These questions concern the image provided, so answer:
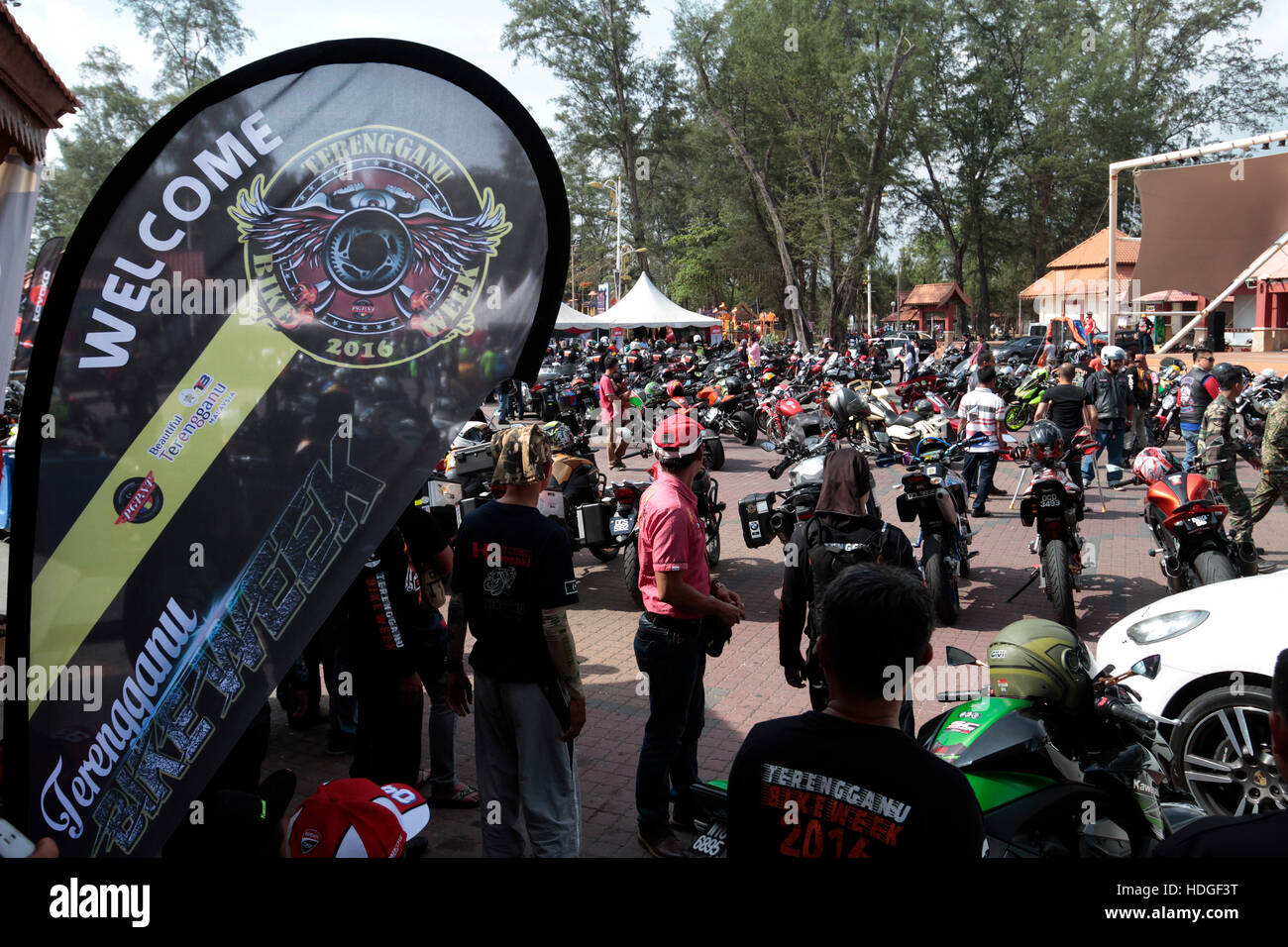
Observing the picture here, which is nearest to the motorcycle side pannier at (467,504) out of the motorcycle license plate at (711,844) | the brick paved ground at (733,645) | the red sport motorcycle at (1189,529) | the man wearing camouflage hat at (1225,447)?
the brick paved ground at (733,645)

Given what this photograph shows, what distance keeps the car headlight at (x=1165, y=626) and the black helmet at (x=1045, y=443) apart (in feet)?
11.3

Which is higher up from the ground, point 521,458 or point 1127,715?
point 521,458

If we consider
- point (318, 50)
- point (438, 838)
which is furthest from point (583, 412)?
point (318, 50)

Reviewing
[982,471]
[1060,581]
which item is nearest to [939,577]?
[1060,581]

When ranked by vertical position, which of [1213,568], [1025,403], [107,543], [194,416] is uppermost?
[1025,403]

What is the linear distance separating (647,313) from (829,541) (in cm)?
2778

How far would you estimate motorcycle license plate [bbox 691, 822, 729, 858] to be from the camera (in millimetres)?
2850

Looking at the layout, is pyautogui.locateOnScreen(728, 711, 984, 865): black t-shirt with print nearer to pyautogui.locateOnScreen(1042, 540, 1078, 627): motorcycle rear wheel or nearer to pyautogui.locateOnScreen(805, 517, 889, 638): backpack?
pyautogui.locateOnScreen(805, 517, 889, 638): backpack

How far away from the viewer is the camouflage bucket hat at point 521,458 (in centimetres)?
342

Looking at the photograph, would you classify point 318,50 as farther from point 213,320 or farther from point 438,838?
point 438,838

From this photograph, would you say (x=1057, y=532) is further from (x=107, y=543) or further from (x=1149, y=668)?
(x=107, y=543)

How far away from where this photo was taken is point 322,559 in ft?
8.55

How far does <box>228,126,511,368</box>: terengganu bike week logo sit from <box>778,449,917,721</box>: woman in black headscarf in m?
2.53

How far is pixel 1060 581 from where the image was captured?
22.0 ft
